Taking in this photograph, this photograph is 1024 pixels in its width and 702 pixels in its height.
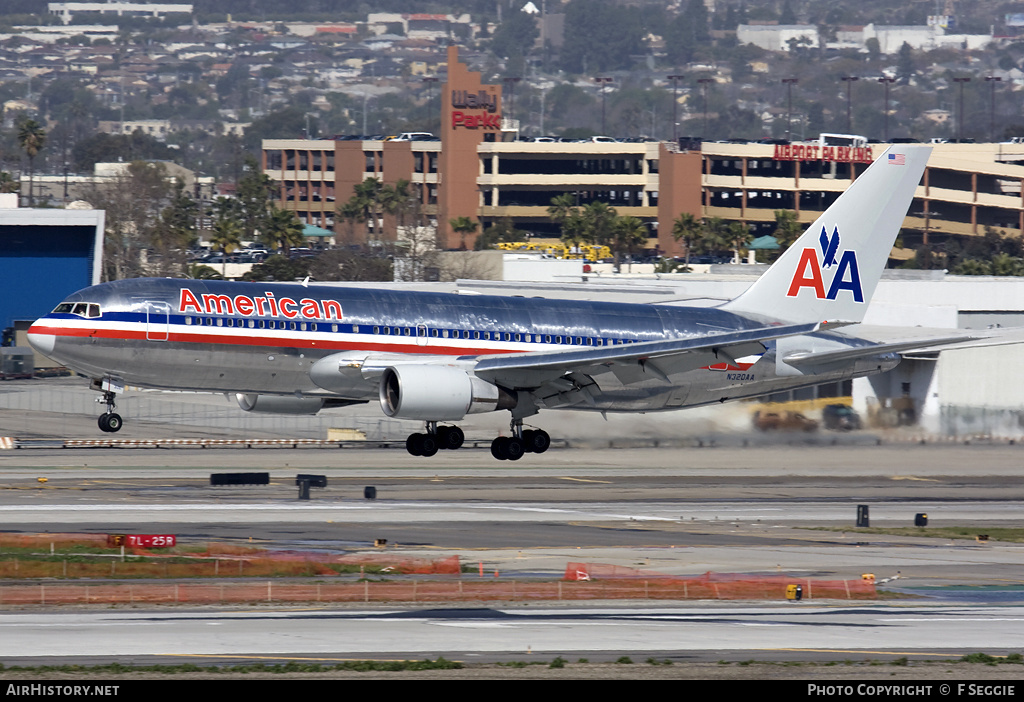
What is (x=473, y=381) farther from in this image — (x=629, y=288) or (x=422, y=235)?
(x=422, y=235)

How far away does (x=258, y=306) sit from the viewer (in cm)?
4575

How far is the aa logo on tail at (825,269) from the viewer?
177ft

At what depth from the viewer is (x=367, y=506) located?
60094mm

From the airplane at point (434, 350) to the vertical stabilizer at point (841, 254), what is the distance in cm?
26

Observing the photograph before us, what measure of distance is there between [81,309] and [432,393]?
11235mm

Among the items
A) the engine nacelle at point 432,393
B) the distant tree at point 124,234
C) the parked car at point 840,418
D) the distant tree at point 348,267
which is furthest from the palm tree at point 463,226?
the engine nacelle at point 432,393

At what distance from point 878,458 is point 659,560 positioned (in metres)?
23.6

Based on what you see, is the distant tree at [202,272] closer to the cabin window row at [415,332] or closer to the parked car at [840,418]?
the parked car at [840,418]

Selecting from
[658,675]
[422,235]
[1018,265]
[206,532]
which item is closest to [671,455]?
[206,532]

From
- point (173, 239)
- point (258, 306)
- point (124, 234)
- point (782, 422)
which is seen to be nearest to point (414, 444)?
point (258, 306)

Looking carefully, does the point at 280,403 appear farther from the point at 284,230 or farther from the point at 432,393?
the point at 284,230

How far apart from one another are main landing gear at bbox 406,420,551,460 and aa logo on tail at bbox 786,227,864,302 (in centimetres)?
1201

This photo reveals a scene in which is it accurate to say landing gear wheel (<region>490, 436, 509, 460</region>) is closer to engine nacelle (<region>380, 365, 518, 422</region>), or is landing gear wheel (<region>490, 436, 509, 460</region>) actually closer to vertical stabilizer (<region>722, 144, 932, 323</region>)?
engine nacelle (<region>380, 365, 518, 422</region>)

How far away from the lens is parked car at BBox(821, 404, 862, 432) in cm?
6581
